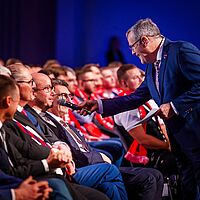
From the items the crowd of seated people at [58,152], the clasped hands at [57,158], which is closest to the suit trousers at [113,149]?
the crowd of seated people at [58,152]

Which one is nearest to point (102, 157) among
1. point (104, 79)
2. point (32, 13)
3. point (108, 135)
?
point (108, 135)

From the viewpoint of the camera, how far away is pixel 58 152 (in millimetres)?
3340

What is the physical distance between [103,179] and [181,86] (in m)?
0.74

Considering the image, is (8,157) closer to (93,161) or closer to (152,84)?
(93,161)

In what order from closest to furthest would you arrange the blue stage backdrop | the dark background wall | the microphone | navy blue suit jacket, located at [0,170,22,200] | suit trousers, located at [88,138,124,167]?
navy blue suit jacket, located at [0,170,22,200]
the microphone
suit trousers, located at [88,138,124,167]
the blue stage backdrop
the dark background wall

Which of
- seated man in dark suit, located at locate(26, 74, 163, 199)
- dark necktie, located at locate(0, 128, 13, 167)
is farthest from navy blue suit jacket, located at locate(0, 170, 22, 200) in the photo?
seated man in dark suit, located at locate(26, 74, 163, 199)

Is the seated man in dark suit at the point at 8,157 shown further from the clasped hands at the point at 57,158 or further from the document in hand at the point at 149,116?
the document in hand at the point at 149,116

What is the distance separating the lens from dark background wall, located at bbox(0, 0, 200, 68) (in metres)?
10.4

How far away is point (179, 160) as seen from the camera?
426 cm

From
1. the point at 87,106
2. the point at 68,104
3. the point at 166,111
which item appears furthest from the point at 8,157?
the point at 87,106

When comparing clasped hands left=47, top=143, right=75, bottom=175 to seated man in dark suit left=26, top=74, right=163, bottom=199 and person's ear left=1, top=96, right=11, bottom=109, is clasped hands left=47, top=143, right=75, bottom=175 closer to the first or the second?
person's ear left=1, top=96, right=11, bottom=109

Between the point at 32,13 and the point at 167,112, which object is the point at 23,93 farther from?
the point at 32,13

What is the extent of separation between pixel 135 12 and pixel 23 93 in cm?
625

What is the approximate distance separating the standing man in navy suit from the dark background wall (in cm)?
585
